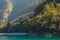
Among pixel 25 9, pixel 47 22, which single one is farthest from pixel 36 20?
pixel 25 9

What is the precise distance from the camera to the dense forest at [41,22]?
13844 mm

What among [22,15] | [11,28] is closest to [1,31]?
[11,28]

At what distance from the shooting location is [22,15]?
15305 millimetres

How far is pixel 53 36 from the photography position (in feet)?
44.5

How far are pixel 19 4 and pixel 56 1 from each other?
1940mm

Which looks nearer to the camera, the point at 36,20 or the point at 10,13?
the point at 36,20

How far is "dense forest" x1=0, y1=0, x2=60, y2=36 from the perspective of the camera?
545 inches

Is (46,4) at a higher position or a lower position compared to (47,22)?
higher

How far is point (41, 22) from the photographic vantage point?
45.8ft

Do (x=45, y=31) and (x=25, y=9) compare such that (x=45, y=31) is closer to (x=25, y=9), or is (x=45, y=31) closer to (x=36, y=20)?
(x=36, y=20)

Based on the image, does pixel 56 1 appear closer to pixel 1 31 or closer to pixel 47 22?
pixel 47 22

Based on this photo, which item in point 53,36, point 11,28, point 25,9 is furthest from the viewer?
point 25,9

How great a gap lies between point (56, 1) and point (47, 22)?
1.71 meters

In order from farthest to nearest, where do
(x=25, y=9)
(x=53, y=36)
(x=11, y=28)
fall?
(x=25, y=9)
(x=11, y=28)
(x=53, y=36)
